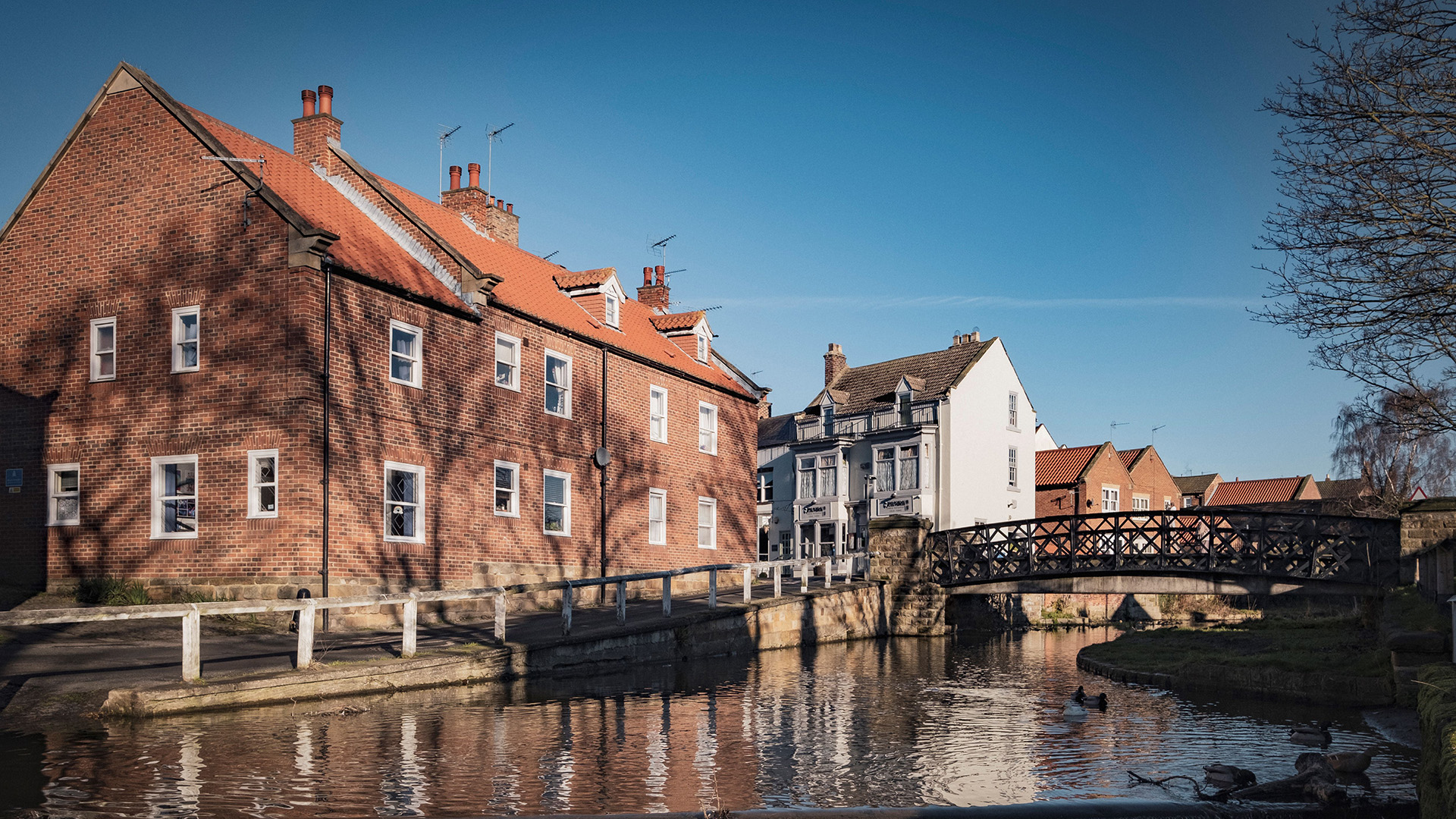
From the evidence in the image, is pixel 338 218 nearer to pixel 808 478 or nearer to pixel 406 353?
pixel 406 353

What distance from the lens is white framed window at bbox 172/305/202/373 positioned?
20.2 metres

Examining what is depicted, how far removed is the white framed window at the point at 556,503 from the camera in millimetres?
25453

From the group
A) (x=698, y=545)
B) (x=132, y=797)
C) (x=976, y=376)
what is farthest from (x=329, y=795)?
(x=976, y=376)

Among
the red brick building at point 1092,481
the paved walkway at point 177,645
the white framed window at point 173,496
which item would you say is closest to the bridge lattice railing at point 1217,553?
the paved walkway at point 177,645

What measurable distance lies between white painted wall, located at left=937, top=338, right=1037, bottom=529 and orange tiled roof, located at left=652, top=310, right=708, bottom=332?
12.7 m

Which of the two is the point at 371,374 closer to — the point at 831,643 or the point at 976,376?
the point at 831,643

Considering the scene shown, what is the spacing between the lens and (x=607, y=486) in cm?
2773

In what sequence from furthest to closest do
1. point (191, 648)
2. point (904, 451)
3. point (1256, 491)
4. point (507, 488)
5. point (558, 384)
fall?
point (1256, 491) → point (904, 451) → point (558, 384) → point (507, 488) → point (191, 648)

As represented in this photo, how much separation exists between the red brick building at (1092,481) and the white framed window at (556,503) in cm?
3063

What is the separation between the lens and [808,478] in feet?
157

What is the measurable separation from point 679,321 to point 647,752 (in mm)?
25494

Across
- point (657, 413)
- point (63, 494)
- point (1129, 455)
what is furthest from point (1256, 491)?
point (63, 494)

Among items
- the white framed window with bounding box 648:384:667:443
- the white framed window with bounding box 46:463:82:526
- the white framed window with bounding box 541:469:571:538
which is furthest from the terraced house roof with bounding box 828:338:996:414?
the white framed window with bounding box 46:463:82:526

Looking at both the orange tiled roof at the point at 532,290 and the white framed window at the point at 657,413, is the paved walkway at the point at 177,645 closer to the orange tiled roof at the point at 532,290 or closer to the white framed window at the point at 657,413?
the orange tiled roof at the point at 532,290
